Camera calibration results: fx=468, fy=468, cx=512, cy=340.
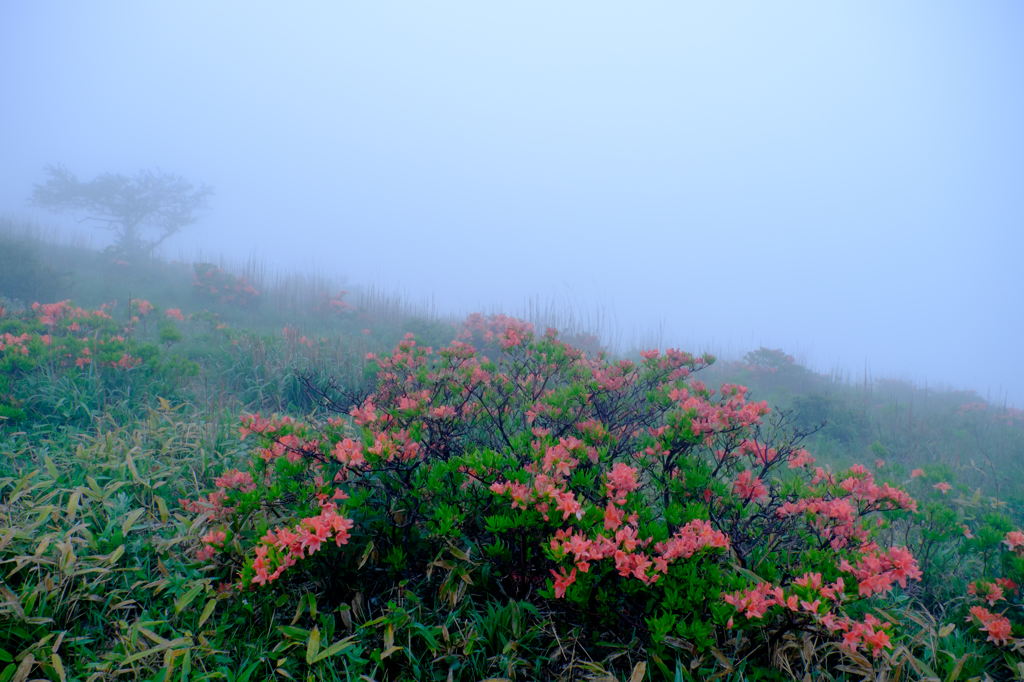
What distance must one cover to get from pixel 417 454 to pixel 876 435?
769 cm

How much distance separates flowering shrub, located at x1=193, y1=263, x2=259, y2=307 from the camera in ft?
36.2

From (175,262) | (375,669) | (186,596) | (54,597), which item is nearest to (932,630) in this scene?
(375,669)

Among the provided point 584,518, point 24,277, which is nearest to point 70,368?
point 584,518

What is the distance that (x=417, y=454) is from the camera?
232 cm

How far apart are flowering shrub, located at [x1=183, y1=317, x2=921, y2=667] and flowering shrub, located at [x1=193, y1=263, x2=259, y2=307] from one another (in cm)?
960

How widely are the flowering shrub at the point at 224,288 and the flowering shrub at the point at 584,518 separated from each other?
31.5ft

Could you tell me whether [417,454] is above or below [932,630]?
above

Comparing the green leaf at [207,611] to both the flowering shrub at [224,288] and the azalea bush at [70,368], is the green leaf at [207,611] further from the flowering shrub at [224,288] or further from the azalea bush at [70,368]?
the flowering shrub at [224,288]

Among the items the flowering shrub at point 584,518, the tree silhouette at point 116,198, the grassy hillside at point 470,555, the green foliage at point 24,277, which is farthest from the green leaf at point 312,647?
the tree silhouette at point 116,198

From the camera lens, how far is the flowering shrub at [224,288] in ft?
36.2

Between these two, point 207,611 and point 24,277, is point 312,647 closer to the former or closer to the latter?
point 207,611

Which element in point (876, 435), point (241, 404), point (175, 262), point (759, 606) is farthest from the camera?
point (175, 262)

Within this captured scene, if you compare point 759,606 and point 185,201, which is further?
point 185,201

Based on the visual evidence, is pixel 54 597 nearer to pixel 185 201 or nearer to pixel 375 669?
pixel 375 669
